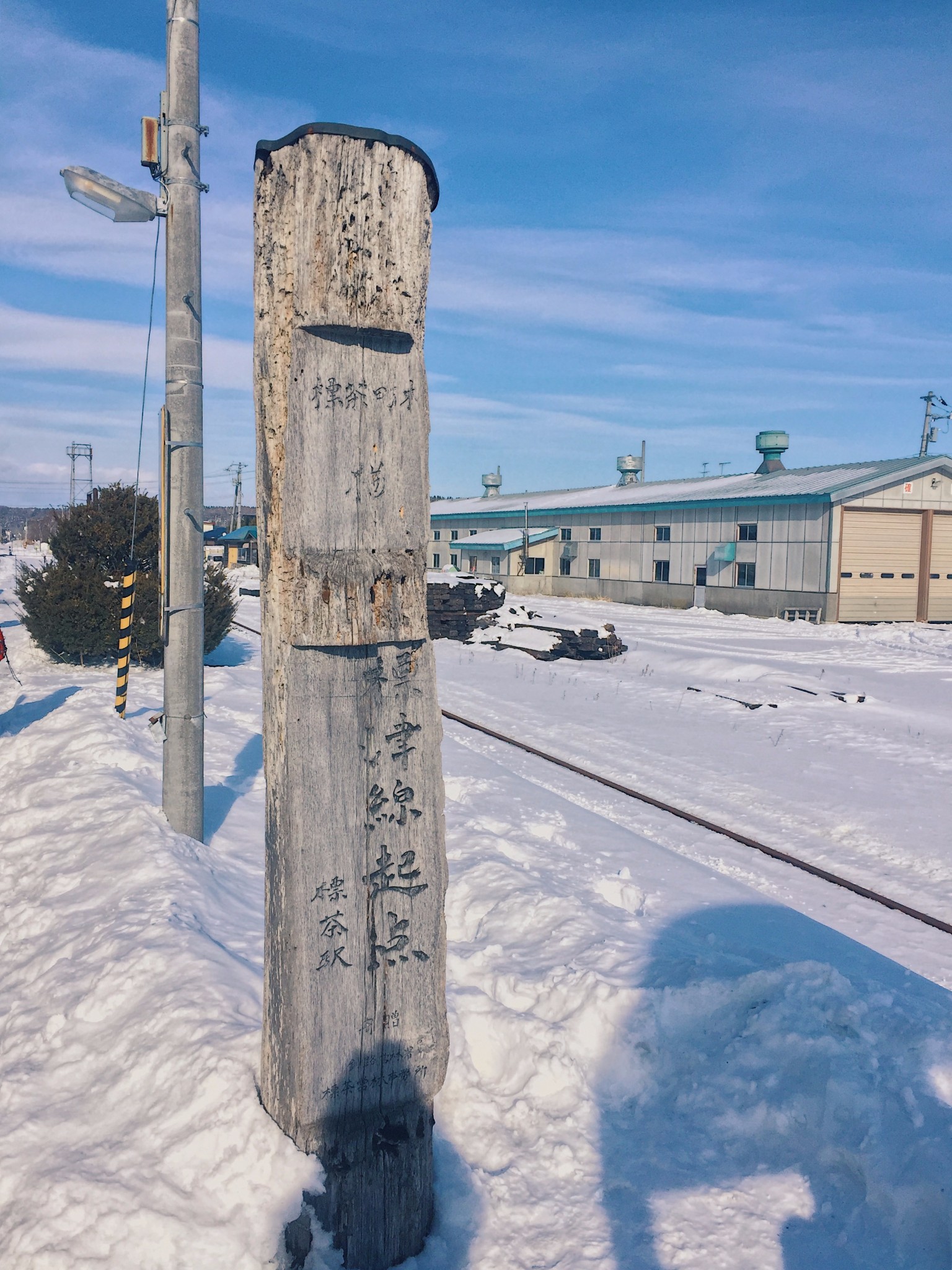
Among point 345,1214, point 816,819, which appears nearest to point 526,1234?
point 345,1214

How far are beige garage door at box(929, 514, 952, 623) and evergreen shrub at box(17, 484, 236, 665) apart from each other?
25.5 metres

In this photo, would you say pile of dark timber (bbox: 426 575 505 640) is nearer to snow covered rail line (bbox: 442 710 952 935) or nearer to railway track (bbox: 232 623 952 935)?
railway track (bbox: 232 623 952 935)

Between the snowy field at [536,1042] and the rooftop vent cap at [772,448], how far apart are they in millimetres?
31979

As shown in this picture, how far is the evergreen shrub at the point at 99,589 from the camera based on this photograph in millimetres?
12969

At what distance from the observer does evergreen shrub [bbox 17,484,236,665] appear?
1297cm

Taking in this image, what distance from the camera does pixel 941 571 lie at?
98.8 feet

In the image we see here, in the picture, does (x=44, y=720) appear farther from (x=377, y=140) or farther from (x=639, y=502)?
(x=639, y=502)

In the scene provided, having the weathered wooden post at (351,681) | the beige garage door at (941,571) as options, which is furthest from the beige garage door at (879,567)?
the weathered wooden post at (351,681)

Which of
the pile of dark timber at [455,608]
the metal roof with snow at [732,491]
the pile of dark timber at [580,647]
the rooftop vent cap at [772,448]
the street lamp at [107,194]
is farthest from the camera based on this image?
the rooftop vent cap at [772,448]

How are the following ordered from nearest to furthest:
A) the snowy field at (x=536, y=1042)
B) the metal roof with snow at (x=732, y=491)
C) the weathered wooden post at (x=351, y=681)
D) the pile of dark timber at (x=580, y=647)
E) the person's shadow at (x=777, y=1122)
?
the weathered wooden post at (x=351, y=681) → the snowy field at (x=536, y=1042) → the person's shadow at (x=777, y=1122) → the pile of dark timber at (x=580, y=647) → the metal roof with snow at (x=732, y=491)

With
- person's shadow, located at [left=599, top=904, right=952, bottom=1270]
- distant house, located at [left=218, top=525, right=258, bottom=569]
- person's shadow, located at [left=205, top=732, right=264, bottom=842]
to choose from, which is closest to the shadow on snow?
person's shadow, located at [left=205, top=732, right=264, bottom=842]

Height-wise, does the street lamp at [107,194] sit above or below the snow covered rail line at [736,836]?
above

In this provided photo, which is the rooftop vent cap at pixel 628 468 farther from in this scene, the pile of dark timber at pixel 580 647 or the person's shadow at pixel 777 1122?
the person's shadow at pixel 777 1122

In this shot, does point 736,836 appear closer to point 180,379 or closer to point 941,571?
point 180,379
